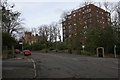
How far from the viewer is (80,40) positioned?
43.0 meters

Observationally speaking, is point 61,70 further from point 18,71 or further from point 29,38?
point 29,38

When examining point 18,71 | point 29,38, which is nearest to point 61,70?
point 18,71

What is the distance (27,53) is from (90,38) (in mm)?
17079

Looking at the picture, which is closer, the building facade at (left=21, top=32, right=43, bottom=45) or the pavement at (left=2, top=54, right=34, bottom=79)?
the pavement at (left=2, top=54, right=34, bottom=79)

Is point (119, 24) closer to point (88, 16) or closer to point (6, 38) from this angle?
point (88, 16)

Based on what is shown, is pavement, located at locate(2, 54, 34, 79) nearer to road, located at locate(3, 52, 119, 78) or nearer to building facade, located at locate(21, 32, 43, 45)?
road, located at locate(3, 52, 119, 78)

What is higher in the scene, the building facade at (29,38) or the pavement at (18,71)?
the building facade at (29,38)

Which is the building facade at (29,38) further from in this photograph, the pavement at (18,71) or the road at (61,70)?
the pavement at (18,71)

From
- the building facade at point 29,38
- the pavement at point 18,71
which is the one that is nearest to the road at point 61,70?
the pavement at point 18,71

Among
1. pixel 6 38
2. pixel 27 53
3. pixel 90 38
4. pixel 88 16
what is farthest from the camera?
pixel 88 16

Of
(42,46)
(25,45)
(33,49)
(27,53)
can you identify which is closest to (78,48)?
(27,53)

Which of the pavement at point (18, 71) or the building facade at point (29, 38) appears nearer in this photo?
the pavement at point (18, 71)

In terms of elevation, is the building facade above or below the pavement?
above

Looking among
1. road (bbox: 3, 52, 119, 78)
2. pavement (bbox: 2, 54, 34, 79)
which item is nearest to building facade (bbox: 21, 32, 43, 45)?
road (bbox: 3, 52, 119, 78)
